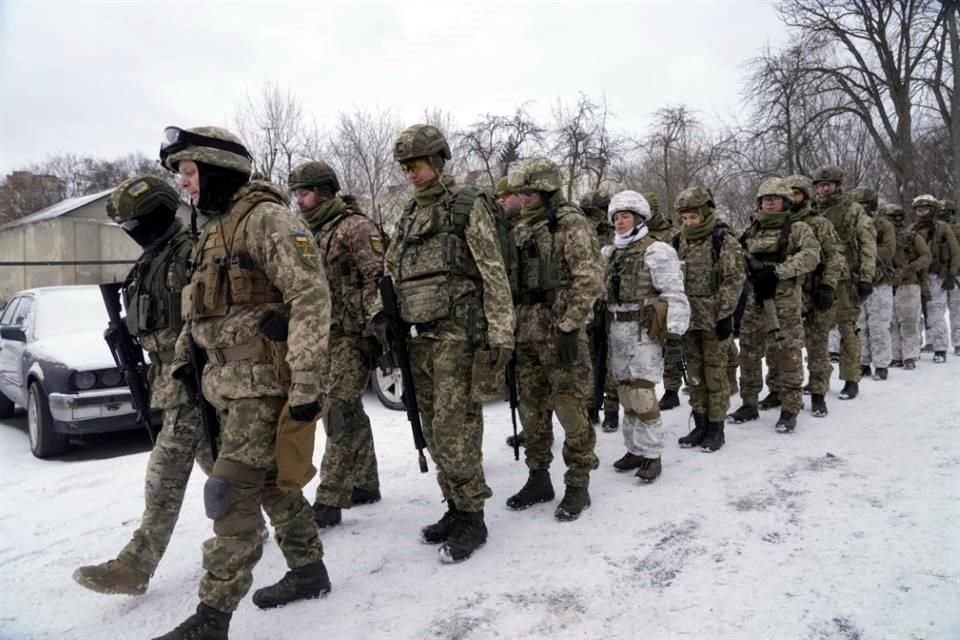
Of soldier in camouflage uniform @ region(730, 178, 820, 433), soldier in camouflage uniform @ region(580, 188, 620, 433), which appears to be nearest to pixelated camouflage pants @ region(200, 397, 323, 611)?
soldier in camouflage uniform @ region(580, 188, 620, 433)

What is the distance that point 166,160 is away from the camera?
9.31ft

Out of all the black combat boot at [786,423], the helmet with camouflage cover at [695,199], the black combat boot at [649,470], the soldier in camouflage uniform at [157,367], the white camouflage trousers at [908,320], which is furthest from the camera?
the white camouflage trousers at [908,320]

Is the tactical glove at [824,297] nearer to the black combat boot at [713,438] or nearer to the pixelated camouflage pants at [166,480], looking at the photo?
the black combat boot at [713,438]

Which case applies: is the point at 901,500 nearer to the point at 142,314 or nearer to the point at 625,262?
the point at 625,262

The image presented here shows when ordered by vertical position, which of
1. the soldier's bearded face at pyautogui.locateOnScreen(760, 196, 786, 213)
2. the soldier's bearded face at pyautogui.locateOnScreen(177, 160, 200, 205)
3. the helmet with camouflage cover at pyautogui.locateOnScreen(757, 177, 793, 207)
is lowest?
the soldier's bearded face at pyautogui.locateOnScreen(177, 160, 200, 205)

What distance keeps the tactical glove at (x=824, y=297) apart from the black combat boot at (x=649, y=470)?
2.84 metres

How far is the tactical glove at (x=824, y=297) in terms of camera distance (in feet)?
19.8

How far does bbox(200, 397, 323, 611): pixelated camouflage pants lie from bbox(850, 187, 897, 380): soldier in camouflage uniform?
7871mm

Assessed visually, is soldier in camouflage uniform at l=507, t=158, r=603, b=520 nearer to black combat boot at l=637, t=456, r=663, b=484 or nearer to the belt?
black combat boot at l=637, t=456, r=663, b=484

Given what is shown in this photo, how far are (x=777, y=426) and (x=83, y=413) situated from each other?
6476 millimetres

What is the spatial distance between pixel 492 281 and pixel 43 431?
5.32 m

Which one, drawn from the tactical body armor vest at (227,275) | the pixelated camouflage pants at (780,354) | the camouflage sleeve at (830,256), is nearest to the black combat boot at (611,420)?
the pixelated camouflage pants at (780,354)

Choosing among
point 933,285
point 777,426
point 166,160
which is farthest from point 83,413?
point 933,285

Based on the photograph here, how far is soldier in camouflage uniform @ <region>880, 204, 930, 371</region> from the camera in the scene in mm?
8625
